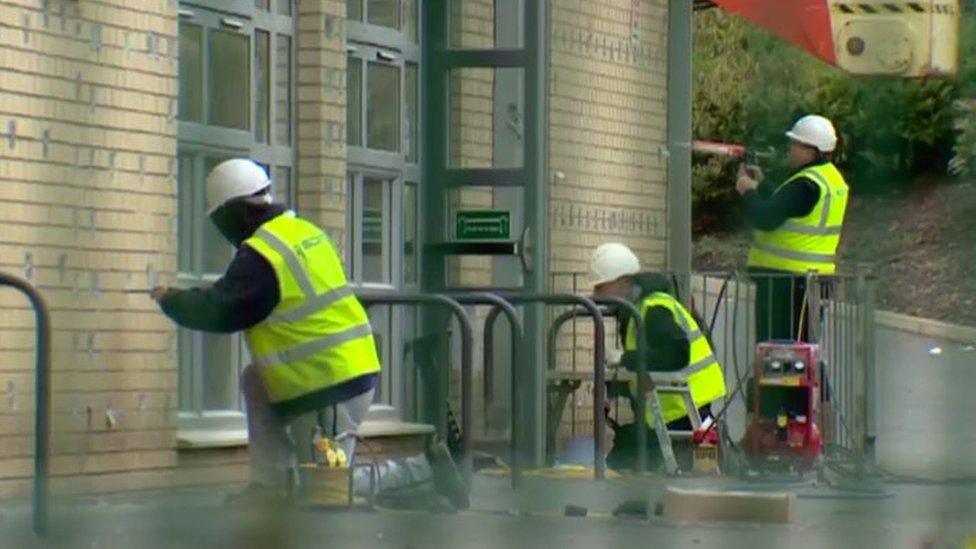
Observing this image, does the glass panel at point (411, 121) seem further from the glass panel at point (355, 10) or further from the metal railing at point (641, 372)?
the glass panel at point (355, 10)

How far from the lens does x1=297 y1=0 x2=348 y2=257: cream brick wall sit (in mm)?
2076

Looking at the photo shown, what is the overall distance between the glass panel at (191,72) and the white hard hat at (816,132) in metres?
0.34

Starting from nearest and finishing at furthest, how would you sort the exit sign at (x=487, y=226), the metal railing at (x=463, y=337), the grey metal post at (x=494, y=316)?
the metal railing at (x=463, y=337)
the grey metal post at (x=494, y=316)
the exit sign at (x=487, y=226)

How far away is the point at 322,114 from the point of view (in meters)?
3.53

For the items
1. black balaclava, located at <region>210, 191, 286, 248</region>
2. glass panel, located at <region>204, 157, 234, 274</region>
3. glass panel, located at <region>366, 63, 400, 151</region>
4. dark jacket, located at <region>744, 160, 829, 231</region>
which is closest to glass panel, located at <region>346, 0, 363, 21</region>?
glass panel, located at <region>366, 63, 400, 151</region>

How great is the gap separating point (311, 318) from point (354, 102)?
1.94 meters

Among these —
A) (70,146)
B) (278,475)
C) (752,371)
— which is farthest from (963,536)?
(752,371)

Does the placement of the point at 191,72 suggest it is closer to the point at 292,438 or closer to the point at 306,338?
the point at 292,438

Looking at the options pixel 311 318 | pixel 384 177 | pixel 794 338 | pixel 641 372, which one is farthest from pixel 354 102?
pixel 311 318

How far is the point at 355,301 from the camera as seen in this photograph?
16.8ft

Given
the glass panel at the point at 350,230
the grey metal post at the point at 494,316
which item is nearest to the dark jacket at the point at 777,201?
the grey metal post at the point at 494,316

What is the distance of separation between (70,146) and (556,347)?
20.8 feet

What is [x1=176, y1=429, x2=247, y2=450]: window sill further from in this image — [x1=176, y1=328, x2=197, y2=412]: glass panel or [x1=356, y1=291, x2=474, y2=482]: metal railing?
[x1=356, y1=291, x2=474, y2=482]: metal railing

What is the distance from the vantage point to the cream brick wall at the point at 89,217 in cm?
113
